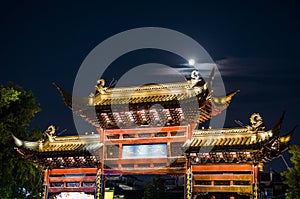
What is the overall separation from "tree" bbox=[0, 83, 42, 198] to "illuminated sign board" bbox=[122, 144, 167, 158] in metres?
7.04

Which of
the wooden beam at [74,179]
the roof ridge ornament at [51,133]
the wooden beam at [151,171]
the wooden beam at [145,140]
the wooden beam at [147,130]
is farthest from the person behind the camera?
the roof ridge ornament at [51,133]

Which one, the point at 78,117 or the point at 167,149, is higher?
the point at 78,117

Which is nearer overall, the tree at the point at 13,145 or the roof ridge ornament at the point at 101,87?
the roof ridge ornament at the point at 101,87

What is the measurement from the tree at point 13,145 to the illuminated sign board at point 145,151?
23.1ft

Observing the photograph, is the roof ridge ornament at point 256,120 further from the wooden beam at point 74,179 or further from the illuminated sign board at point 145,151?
the wooden beam at point 74,179

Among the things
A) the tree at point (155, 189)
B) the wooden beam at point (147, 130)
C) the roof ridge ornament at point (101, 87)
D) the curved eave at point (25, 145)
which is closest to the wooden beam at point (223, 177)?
the wooden beam at point (147, 130)

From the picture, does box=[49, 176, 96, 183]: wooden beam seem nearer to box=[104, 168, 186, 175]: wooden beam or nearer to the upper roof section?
box=[104, 168, 186, 175]: wooden beam

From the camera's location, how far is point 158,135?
1655 centimetres

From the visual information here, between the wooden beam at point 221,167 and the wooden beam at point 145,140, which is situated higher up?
the wooden beam at point 145,140

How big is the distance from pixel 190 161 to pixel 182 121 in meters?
1.64

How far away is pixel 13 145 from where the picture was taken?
814 inches

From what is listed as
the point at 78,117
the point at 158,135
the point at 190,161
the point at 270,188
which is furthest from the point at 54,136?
the point at 270,188

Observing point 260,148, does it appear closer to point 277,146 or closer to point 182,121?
point 277,146

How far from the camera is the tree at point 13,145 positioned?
21.0 m
